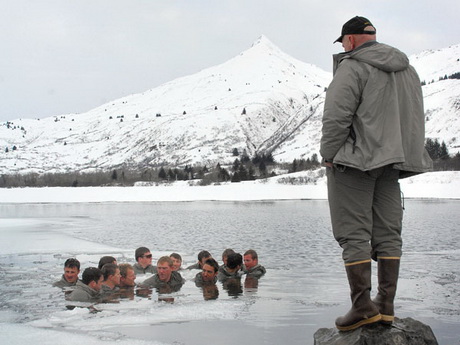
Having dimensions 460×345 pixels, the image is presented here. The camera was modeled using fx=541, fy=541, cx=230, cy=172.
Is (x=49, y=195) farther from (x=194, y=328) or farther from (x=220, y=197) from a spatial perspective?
(x=194, y=328)

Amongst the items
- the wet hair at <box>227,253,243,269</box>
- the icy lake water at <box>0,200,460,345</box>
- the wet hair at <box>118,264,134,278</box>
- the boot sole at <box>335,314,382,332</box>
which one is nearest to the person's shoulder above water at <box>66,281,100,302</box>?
the icy lake water at <box>0,200,460,345</box>

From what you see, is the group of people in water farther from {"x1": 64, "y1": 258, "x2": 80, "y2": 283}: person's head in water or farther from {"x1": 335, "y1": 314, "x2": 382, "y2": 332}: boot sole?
{"x1": 335, "y1": 314, "x2": 382, "y2": 332}: boot sole

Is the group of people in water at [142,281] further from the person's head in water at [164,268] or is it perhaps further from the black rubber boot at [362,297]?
the black rubber boot at [362,297]

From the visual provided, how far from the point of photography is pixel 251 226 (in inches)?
878

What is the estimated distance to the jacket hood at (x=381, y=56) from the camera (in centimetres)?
434

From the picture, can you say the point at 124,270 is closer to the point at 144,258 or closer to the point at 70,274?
the point at 70,274

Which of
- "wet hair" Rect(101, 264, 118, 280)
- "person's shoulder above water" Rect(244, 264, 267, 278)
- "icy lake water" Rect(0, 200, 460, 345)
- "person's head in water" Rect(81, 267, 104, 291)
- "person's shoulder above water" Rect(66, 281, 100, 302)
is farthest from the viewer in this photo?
"person's shoulder above water" Rect(244, 264, 267, 278)

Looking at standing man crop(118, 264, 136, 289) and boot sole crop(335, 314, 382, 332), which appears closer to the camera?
boot sole crop(335, 314, 382, 332)

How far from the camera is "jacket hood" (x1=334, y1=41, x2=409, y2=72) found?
171 inches

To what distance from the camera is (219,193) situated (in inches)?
2277

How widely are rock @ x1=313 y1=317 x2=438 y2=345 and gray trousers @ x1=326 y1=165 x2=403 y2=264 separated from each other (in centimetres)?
A: 57

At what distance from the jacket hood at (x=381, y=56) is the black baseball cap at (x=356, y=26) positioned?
0.44 feet

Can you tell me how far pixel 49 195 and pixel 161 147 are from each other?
121177 millimetres

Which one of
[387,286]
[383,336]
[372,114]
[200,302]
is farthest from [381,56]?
[200,302]
